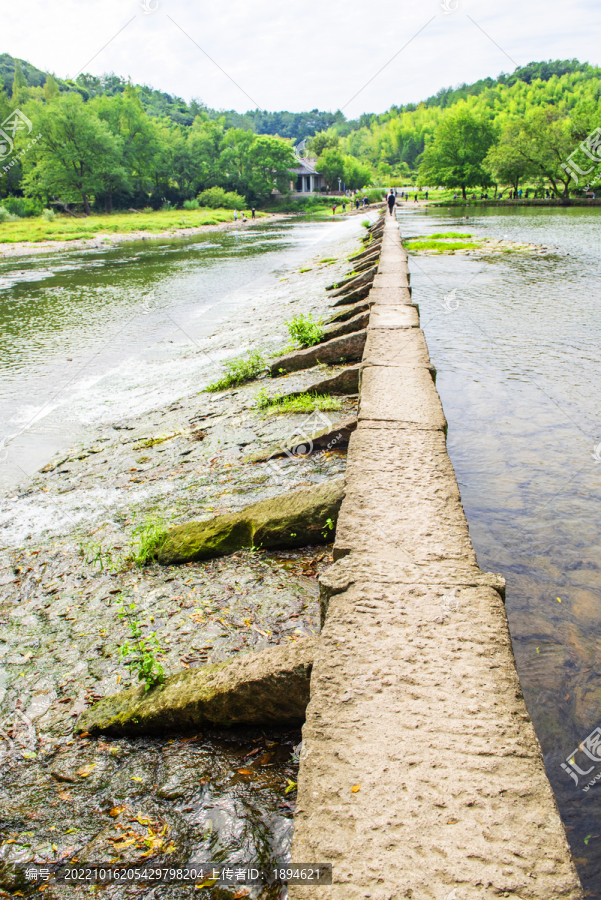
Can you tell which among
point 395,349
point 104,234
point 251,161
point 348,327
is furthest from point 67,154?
point 395,349

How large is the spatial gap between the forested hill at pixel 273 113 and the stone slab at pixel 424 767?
98384mm

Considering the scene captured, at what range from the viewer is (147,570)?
428cm

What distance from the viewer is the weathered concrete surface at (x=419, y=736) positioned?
154 centimetres

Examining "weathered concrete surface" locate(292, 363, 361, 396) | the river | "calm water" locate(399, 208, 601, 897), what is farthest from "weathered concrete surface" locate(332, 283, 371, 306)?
"weathered concrete surface" locate(292, 363, 361, 396)

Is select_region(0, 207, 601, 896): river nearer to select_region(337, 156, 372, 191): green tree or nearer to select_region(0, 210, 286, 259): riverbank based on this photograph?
select_region(0, 210, 286, 259): riverbank

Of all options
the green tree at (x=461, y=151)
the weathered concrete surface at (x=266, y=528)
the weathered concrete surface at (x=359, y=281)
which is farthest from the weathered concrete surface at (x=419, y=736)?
the green tree at (x=461, y=151)

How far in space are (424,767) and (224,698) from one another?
3.51 feet

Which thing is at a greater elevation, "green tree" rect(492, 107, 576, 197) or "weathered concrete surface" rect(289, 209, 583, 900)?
"green tree" rect(492, 107, 576, 197)

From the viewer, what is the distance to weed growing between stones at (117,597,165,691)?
9.52 feet

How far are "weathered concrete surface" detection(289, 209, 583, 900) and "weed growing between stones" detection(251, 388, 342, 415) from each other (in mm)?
3210

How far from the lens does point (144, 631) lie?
3588 millimetres

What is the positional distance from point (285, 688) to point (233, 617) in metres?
1.07

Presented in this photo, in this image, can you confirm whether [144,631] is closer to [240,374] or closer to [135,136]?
[240,374]

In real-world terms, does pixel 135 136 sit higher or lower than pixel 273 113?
lower
